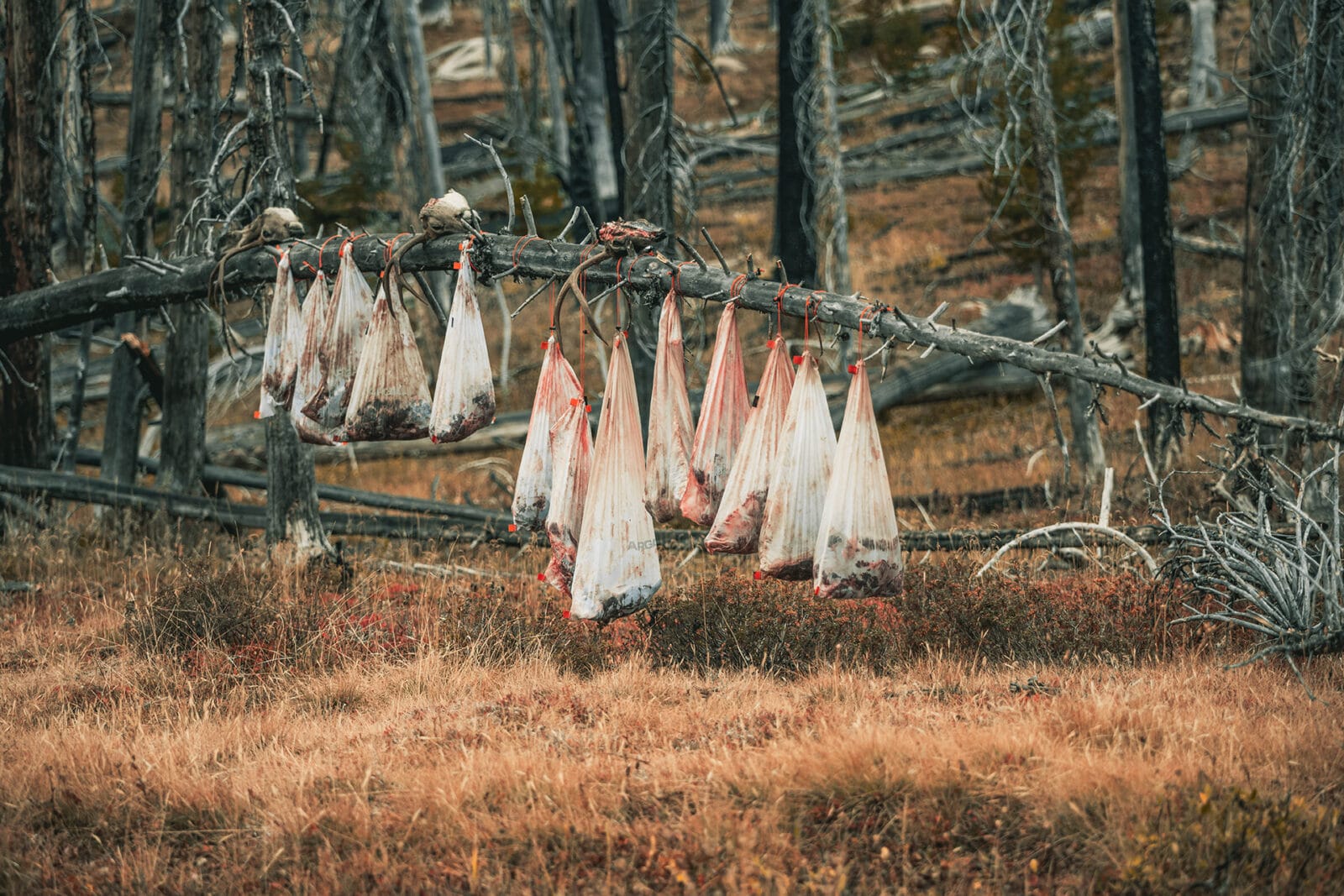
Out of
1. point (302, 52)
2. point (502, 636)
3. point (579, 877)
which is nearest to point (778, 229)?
point (302, 52)

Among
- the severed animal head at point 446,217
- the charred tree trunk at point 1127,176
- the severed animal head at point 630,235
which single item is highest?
the charred tree trunk at point 1127,176

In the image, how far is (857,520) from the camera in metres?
4.80

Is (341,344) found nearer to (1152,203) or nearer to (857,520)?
(857,520)

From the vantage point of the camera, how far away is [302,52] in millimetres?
8797

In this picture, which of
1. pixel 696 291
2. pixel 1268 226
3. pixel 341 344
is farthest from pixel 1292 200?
pixel 341 344

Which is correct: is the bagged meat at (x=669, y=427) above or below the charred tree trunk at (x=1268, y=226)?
below

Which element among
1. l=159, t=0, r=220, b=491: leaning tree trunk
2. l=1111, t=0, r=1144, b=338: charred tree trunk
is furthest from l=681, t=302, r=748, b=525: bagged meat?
l=1111, t=0, r=1144, b=338: charred tree trunk

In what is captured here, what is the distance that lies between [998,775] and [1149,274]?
864cm

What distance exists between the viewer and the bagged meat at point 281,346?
6.07 metres

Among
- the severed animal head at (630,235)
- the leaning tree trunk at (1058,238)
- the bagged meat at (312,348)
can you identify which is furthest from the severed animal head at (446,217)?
A: the leaning tree trunk at (1058,238)

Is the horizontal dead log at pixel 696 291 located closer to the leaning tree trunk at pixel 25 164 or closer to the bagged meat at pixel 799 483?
the bagged meat at pixel 799 483

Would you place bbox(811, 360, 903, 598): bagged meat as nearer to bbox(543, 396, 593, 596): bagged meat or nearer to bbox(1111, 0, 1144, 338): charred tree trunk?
bbox(543, 396, 593, 596): bagged meat

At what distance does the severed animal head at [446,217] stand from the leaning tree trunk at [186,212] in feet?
16.6

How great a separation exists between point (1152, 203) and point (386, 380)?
8.89 meters
